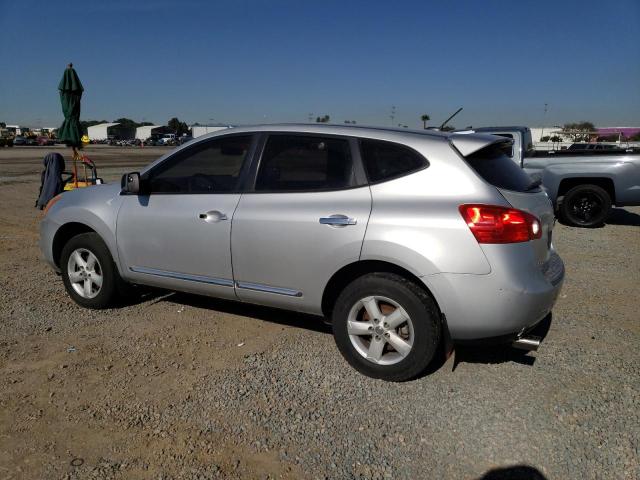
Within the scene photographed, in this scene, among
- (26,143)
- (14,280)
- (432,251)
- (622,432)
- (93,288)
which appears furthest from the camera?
(26,143)

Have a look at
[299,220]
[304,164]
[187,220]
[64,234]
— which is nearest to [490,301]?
[299,220]

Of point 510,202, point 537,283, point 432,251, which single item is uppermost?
point 510,202

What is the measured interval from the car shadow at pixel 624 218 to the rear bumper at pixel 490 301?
8.72 metres

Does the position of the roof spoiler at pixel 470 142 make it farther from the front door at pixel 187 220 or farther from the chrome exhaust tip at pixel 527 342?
the front door at pixel 187 220

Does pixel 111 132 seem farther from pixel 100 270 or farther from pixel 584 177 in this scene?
pixel 100 270

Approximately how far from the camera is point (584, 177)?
9891 mm

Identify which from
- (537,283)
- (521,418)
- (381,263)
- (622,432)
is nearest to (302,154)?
(381,263)

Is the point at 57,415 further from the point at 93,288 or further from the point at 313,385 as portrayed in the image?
the point at 93,288

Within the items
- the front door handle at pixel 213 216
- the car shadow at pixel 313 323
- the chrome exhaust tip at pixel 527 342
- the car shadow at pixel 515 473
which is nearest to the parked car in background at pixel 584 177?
the car shadow at pixel 313 323

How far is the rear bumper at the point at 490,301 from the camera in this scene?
313cm

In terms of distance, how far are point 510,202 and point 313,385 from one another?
171 cm

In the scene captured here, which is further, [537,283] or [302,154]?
[302,154]

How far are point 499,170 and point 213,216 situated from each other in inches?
81.7

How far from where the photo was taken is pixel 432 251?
3.21 meters
